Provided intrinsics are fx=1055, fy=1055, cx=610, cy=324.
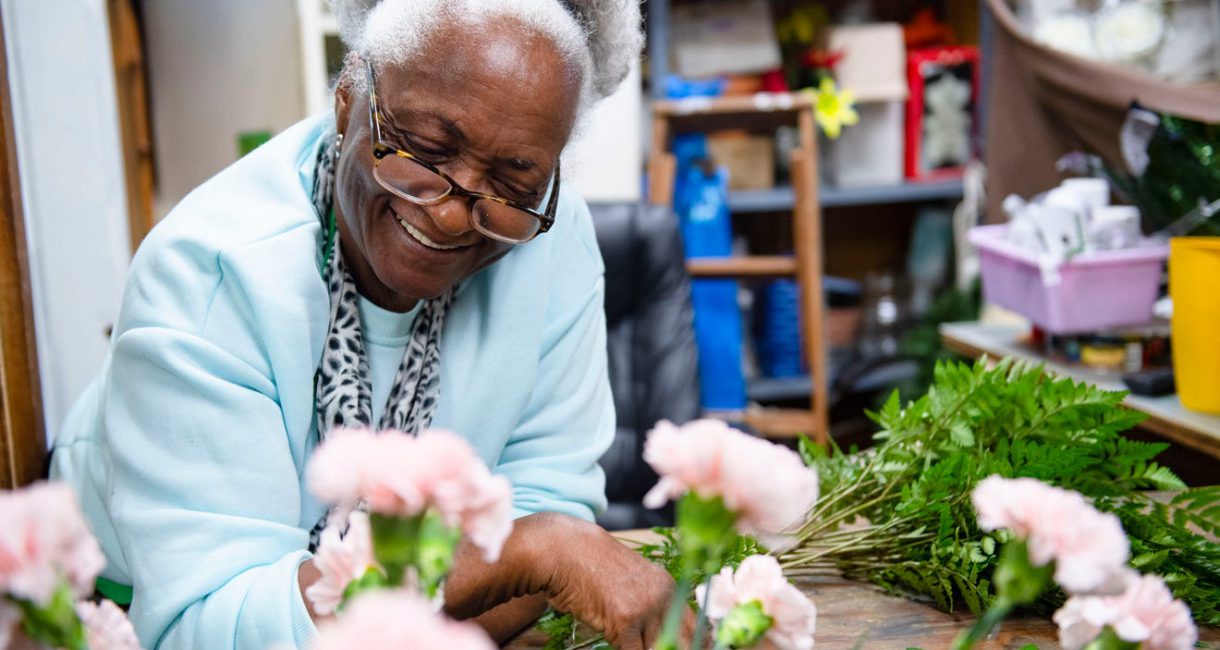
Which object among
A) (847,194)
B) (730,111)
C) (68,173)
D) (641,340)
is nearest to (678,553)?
(641,340)

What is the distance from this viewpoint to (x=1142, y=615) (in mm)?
465

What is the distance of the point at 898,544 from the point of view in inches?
39.6

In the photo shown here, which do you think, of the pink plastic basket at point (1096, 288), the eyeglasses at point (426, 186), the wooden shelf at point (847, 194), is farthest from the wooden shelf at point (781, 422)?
the eyeglasses at point (426, 186)

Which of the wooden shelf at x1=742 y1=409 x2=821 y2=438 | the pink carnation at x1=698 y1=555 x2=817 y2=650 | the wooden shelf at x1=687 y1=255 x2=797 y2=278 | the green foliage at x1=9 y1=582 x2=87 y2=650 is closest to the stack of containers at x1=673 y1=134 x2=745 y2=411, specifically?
the wooden shelf at x1=687 y1=255 x2=797 y2=278

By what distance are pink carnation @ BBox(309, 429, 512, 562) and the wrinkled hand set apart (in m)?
0.44

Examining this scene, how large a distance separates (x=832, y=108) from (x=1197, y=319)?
1.72 m

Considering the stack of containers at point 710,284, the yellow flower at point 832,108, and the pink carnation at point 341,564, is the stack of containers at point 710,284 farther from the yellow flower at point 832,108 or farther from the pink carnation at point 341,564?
the pink carnation at point 341,564

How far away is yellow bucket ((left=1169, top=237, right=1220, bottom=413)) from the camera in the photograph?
1.38m

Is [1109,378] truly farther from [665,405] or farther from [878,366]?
[878,366]

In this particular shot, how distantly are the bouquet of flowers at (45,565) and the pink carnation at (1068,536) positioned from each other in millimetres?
368

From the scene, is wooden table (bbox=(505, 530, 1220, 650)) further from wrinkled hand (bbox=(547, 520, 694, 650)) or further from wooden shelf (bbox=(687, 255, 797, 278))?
wooden shelf (bbox=(687, 255, 797, 278))

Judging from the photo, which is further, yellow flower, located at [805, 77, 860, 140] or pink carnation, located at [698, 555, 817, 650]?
yellow flower, located at [805, 77, 860, 140]

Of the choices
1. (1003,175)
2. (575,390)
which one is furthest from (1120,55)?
(575,390)

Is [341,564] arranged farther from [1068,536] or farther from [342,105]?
[342,105]
